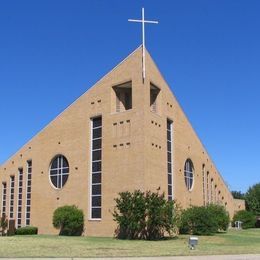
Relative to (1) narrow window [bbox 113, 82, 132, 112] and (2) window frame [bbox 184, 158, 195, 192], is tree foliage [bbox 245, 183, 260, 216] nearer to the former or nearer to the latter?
(2) window frame [bbox 184, 158, 195, 192]

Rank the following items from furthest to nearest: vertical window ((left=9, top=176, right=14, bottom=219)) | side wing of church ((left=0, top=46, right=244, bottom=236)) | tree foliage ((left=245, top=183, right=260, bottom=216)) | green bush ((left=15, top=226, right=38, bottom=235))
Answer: tree foliage ((left=245, top=183, right=260, bottom=216))
vertical window ((left=9, top=176, right=14, bottom=219))
green bush ((left=15, top=226, right=38, bottom=235))
side wing of church ((left=0, top=46, right=244, bottom=236))

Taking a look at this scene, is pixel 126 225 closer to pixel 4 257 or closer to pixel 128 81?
pixel 128 81

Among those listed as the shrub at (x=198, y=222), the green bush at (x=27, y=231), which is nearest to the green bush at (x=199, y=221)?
the shrub at (x=198, y=222)

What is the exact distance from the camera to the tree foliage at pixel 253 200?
250 feet

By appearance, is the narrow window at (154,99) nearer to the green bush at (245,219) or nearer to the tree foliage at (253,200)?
the green bush at (245,219)

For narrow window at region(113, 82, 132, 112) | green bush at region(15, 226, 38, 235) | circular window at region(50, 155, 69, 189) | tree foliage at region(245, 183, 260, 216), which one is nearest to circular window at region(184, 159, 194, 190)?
narrow window at region(113, 82, 132, 112)

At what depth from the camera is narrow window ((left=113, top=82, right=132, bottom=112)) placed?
42344mm

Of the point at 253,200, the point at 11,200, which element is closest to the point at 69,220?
the point at 11,200

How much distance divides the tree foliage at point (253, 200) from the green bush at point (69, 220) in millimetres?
41327

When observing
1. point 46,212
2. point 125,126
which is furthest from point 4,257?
point 46,212

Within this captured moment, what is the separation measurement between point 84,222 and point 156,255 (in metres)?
21.7

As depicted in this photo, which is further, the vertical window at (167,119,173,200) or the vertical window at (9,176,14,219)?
the vertical window at (9,176,14,219)

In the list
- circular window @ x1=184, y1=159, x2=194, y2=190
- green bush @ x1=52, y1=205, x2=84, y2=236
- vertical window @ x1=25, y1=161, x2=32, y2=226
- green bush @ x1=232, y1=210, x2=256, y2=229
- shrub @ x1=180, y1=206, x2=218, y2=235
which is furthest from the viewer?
green bush @ x1=232, y1=210, x2=256, y2=229

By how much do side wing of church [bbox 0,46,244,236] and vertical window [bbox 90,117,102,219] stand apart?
0.29ft
